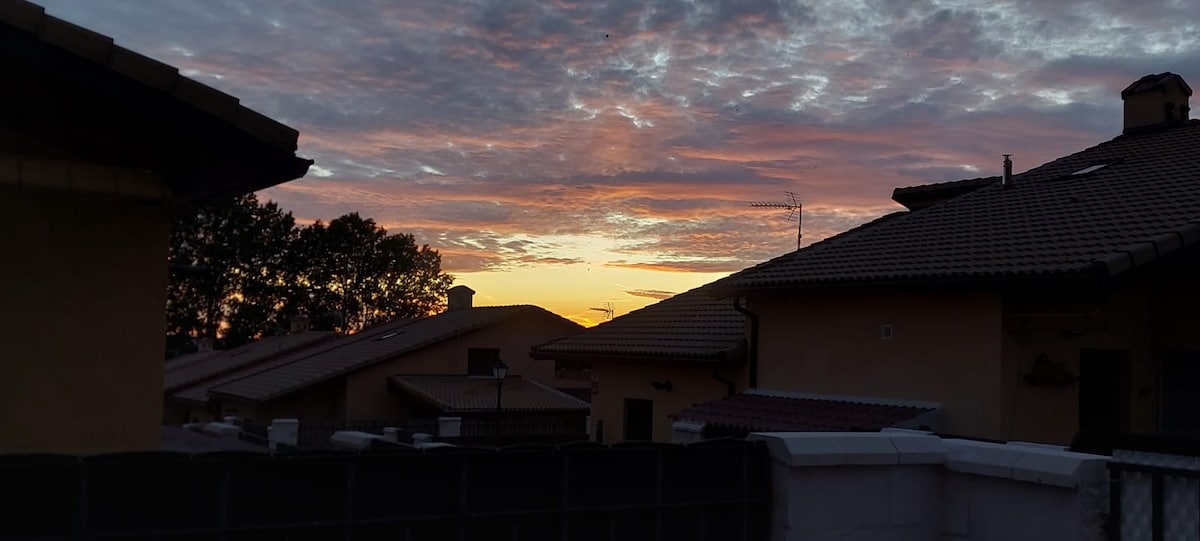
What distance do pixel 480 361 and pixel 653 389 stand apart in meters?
17.5

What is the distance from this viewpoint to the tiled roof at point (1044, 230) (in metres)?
11.6

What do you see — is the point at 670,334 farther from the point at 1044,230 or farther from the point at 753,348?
the point at 1044,230

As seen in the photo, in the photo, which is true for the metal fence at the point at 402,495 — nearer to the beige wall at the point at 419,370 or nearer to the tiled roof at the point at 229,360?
the beige wall at the point at 419,370

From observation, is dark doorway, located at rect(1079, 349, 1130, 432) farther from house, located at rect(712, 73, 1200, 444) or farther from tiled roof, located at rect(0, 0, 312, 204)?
tiled roof, located at rect(0, 0, 312, 204)

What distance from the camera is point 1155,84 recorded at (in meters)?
17.3

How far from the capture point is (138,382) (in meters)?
6.10

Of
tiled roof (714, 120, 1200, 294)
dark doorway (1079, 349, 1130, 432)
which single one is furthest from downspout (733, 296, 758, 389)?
dark doorway (1079, 349, 1130, 432)

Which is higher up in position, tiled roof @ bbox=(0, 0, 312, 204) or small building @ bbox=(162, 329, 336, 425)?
tiled roof @ bbox=(0, 0, 312, 204)

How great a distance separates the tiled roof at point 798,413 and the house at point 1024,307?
0.93 ft

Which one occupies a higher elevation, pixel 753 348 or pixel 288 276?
pixel 288 276

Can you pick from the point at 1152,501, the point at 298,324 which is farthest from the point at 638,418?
the point at 298,324

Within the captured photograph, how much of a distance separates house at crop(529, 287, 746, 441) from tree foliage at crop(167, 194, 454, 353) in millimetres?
48685

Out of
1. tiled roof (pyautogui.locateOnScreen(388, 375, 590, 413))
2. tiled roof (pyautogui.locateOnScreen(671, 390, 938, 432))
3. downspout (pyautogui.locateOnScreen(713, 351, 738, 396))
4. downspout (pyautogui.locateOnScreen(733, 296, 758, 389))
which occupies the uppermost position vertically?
downspout (pyautogui.locateOnScreen(733, 296, 758, 389))

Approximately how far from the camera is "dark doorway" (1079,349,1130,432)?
43.0ft
